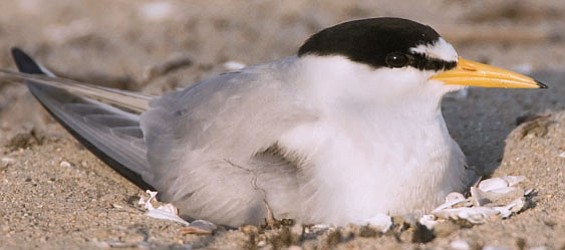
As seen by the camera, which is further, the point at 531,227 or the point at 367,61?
the point at 367,61

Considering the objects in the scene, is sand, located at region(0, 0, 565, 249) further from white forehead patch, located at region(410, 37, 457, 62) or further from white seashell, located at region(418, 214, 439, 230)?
white forehead patch, located at region(410, 37, 457, 62)

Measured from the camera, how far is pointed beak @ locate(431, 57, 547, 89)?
3.97 metres

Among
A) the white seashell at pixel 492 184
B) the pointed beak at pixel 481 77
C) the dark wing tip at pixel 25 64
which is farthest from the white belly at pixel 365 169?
the dark wing tip at pixel 25 64

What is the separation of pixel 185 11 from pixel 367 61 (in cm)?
377

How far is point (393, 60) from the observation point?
385 cm

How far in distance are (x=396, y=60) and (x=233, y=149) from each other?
70 centimetres

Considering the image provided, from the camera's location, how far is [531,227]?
360 centimetres

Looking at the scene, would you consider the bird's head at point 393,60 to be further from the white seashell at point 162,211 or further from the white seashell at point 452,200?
the white seashell at point 162,211

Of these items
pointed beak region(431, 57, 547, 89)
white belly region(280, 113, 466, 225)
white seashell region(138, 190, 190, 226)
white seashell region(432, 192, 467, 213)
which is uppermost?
pointed beak region(431, 57, 547, 89)

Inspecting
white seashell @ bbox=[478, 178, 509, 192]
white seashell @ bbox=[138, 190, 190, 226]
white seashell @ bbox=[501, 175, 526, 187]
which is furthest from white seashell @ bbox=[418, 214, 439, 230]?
white seashell @ bbox=[138, 190, 190, 226]

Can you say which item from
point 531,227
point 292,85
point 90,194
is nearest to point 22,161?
point 90,194

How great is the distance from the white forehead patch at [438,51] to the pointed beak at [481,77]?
2.2 inches

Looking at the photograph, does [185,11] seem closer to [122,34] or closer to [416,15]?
[122,34]

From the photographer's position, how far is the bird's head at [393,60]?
3840 millimetres
